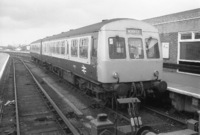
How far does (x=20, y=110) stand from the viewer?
30.0 ft

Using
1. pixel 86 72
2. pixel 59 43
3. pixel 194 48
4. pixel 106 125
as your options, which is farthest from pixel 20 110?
pixel 194 48

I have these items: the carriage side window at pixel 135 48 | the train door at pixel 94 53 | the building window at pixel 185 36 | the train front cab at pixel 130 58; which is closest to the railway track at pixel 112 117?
the train front cab at pixel 130 58

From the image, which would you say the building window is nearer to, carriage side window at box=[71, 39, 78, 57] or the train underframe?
the train underframe

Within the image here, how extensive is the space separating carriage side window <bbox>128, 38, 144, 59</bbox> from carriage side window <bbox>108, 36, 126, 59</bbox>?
30cm

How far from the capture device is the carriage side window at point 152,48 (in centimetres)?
913

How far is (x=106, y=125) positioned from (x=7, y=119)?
4.69m

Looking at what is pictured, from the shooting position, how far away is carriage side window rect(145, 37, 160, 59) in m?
9.13

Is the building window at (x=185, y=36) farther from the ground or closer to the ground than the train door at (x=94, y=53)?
farther from the ground

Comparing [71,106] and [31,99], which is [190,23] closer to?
[71,106]

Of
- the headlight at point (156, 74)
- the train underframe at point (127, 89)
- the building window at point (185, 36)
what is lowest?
the train underframe at point (127, 89)

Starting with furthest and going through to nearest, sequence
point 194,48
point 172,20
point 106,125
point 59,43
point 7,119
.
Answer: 1. point 59,43
2. point 172,20
3. point 194,48
4. point 7,119
5. point 106,125

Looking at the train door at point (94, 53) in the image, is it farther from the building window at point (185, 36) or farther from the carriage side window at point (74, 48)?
the building window at point (185, 36)

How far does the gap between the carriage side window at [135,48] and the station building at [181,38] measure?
308 cm

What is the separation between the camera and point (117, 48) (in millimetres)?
8492
